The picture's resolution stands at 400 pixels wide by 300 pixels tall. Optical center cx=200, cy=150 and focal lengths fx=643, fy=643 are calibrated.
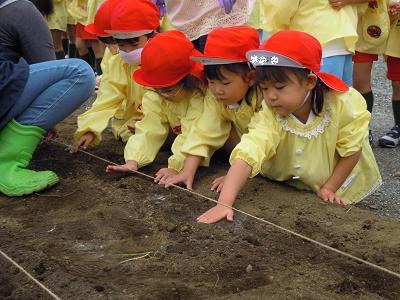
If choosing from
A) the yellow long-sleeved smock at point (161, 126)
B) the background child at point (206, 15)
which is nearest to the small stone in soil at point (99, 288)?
the yellow long-sleeved smock at point (161, 126)

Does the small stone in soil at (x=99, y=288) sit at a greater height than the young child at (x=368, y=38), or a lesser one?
lesser

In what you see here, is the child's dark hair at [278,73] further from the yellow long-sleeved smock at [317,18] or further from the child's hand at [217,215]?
the yellow long-sleeved smock at [317,18]

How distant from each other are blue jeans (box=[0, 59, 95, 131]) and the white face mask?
0.96ft

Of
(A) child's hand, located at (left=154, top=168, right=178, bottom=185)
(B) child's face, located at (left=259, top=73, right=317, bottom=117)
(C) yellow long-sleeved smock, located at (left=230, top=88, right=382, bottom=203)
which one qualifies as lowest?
(A) child's hand, located at (left=154, top=168, right=178, bottom=185)

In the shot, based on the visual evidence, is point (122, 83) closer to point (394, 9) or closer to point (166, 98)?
point (166, 98)

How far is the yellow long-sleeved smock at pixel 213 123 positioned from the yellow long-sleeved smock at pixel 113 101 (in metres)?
0.67

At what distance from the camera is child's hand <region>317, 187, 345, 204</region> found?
2988 millimetres

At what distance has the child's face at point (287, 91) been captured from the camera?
2.71 metres

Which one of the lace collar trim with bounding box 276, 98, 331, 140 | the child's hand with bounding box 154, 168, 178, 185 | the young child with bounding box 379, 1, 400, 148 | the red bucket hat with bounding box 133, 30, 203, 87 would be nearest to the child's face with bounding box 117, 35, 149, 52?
the red bucket hat with bounding box 133, 30, 203, 87

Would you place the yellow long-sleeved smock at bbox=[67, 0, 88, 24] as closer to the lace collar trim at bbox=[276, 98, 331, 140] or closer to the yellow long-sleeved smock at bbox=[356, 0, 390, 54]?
the yellow long-sleeved smock at bbox=[356, 0, 390, 54]

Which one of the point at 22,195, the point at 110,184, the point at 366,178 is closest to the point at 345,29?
the point at 366,178

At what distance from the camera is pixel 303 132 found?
2955 millimetres

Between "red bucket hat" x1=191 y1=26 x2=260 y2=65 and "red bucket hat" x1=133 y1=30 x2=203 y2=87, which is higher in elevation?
"red bucket hat" x1=191 y1=26 x2=260 y2=65

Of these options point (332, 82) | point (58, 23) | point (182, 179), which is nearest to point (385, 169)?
point (332, 82)
